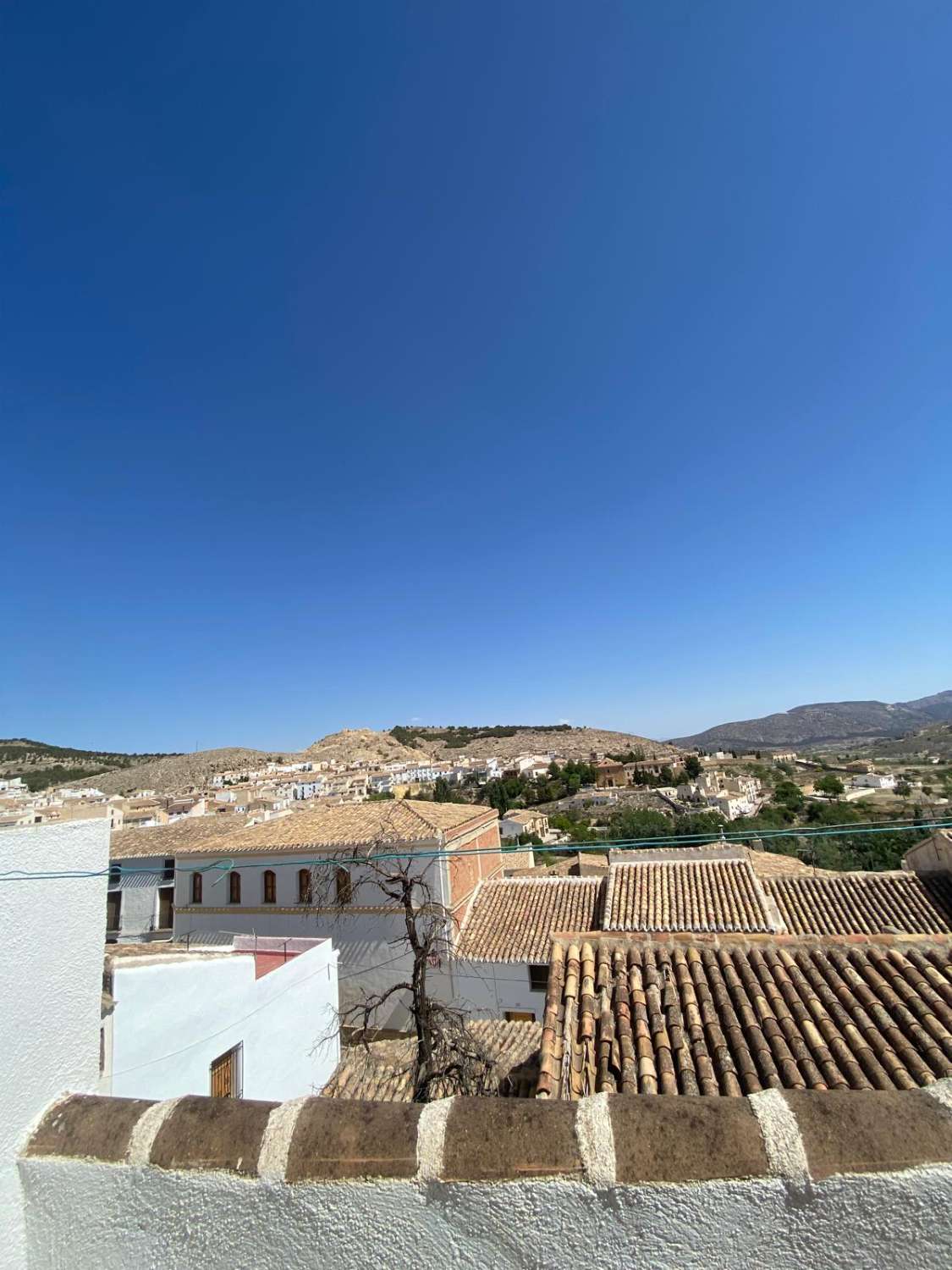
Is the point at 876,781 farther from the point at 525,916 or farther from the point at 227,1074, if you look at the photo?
the point at 227,1074

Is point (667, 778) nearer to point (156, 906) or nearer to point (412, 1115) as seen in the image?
point (156, 906)

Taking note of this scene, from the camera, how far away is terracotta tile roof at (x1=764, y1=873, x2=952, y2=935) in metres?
12.8


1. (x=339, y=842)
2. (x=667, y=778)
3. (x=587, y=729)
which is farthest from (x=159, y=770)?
(x=587, y=729)

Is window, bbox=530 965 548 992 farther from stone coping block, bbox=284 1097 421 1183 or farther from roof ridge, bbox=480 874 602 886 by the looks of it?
stone coping block, bbox=284 1097 421 1183

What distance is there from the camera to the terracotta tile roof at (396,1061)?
970cm

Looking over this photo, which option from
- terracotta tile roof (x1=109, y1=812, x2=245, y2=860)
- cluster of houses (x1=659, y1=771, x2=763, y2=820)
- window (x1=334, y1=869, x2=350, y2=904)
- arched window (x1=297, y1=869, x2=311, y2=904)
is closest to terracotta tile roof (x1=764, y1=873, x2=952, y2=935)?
window (x1=334, y1=869, x2=350, y2=904)

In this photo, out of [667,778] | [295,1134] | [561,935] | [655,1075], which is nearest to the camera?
[295,1134]

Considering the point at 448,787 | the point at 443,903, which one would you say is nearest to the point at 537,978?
the point at 443,903

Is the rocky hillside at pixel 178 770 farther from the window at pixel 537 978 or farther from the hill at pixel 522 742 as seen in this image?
the window at pixel 537 978

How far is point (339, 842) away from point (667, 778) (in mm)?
78401

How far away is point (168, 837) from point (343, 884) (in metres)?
10.3

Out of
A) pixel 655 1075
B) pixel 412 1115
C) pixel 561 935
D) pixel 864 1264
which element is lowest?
pixel 655 1075

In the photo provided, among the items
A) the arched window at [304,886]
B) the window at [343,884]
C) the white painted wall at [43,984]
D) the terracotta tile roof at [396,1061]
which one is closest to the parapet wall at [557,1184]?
the white painted wall at [43,984]

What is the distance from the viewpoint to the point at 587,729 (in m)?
155
